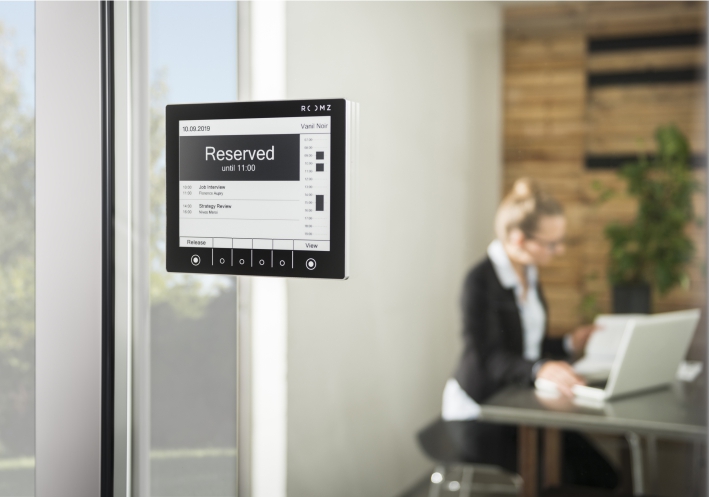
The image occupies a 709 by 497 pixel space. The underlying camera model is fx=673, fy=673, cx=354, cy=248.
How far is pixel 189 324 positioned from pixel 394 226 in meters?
0.35

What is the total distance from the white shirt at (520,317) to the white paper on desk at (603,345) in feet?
0.25

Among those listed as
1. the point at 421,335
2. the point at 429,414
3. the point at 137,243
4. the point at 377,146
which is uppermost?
the point at 377,146

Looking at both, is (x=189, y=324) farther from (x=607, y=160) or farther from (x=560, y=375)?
(x=607, y=160)

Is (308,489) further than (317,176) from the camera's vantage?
Yes

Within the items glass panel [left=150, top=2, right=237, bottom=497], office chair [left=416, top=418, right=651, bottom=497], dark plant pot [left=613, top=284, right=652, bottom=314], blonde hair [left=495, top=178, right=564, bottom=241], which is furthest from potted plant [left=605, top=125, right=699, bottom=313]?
glass panel [left=150, top=2, right=237, bottom=497]

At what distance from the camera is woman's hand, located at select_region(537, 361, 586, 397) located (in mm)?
1026

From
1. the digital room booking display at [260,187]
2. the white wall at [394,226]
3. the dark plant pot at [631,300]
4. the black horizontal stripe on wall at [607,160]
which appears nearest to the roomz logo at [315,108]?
the digital room booking display at [260,187]

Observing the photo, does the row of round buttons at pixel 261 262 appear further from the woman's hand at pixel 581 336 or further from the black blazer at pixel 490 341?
the woman's hand at pixel 581 336

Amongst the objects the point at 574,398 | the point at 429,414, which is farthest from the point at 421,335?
the point at 574,398

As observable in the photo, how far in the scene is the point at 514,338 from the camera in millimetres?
1023

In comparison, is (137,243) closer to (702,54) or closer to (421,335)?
(421,335)

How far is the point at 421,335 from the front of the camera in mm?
1040

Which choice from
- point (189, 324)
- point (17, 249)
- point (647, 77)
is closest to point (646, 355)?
point (647, 77)

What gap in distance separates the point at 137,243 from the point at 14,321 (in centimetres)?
23
